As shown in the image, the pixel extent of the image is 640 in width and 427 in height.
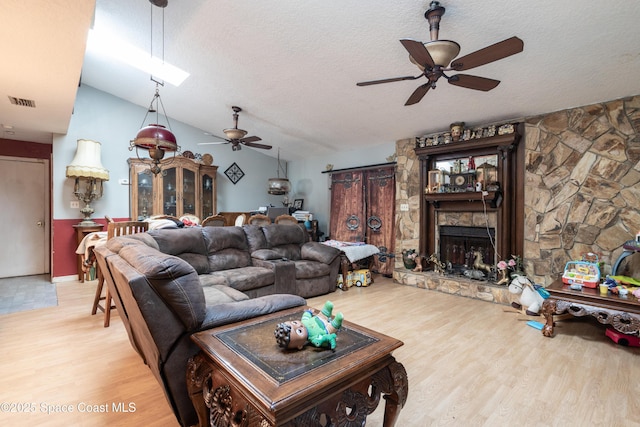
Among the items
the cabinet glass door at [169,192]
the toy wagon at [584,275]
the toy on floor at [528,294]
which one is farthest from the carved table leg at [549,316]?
the cabinet glass door at [169,192]

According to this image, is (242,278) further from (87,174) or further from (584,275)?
(584,275)

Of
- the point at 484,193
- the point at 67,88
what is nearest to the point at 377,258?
the point at 484,193

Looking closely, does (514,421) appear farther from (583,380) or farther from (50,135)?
(50,135)

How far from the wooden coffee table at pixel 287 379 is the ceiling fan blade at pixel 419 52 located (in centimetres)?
178

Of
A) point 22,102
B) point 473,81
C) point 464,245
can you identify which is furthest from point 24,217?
point 464,245

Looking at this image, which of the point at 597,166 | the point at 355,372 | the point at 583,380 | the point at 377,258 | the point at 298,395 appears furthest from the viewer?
the point at 377,258

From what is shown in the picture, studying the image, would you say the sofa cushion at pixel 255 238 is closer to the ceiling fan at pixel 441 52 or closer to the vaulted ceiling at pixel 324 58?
the vaulted ceiling at pixel 324 58

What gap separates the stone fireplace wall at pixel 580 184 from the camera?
3201mm

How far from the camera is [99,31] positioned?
367 centimetres

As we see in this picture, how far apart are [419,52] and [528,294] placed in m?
3.09

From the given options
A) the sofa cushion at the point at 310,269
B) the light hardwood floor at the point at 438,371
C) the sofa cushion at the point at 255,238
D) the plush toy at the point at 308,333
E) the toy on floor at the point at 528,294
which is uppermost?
the sofa cushion at the point at 255,238

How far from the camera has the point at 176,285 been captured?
1.40 meters

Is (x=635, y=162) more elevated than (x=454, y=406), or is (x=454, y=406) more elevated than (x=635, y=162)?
(x=635, y=162)

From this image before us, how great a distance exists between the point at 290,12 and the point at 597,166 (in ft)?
12.4
